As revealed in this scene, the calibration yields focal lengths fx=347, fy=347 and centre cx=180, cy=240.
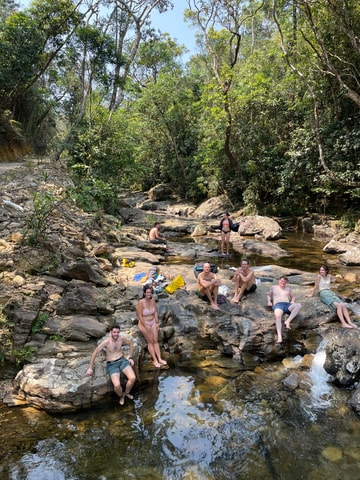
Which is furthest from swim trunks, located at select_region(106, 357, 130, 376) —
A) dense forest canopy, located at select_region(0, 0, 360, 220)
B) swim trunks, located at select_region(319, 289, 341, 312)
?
dense forest canopy, located at select_region(0, 0, 360, 220)

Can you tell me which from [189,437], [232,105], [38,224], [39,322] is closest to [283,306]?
[189,437]

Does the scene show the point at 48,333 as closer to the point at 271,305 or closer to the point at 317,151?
the point at 271,305

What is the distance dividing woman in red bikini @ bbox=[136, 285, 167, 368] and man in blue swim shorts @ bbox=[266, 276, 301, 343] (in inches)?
85.2

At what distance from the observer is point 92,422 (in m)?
4.44

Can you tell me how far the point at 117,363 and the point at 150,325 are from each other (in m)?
1.08

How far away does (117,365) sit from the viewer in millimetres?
4992

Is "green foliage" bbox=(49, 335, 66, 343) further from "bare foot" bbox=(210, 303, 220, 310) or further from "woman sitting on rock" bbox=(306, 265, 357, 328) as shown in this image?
"woman sitting on rock" bbox=(306, 265, 357, 328)

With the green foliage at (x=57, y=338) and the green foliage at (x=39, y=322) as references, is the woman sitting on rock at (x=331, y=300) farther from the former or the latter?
the green foliage at (x=39, y=322)

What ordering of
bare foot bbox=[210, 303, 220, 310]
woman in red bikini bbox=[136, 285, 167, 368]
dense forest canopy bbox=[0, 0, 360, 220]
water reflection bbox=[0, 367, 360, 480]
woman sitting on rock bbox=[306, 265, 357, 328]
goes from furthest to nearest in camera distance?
dense forest canopy bbox=[0, 0, 360, 220] → bare foot bbox=[210, 303, 220, 310] → woman sitting on rock bbox=[306, 265, 357, 328] → woman in red bikini bbox=[136, 285, 167, 368] → water reflection bbox=[0, 367, 360, 480]

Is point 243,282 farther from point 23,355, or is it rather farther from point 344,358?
point 23,355

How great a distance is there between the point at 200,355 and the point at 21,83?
52.4 ft

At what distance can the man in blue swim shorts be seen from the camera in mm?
6363

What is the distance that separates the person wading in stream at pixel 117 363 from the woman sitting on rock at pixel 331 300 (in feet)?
12.8

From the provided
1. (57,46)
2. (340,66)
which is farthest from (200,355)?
(57,46)
